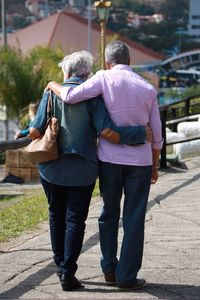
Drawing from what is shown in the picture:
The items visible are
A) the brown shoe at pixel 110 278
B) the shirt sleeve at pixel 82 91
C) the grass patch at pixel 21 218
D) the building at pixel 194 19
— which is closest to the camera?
the shirt sleeve at pixel 82 91

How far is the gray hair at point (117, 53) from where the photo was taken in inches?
210

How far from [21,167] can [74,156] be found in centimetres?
955

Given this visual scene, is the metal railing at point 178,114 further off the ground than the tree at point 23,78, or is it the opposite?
the metal railing at point 178,114

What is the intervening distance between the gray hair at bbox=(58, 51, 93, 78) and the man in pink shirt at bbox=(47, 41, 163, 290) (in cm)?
12

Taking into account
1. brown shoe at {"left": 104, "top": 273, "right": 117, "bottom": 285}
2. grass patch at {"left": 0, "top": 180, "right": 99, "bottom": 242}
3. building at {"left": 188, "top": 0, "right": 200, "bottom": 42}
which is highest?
brown shoe at {"left": 104, "top": 273, "right": 117, "bottom": 285}

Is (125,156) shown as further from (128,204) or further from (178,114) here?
(178,114)

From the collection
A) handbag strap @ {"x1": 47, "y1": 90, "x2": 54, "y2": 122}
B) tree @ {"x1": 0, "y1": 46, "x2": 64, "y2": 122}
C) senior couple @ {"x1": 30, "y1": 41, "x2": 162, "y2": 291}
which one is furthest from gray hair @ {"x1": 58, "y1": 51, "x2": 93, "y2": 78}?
tree @ {"x1": 0, "y1": 46, "x2": 64, "y2": 122}

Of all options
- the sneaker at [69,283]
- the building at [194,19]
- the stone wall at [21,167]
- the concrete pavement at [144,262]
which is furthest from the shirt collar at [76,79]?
the building at [194,19]

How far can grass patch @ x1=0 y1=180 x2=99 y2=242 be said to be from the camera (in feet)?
24.8

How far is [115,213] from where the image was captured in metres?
5.45

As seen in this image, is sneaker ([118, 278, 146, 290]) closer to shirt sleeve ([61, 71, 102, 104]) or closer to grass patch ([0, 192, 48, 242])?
shirt sleeve ([61, 71, 102, 104])

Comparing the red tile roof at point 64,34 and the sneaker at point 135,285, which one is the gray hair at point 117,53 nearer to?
the sneaker at point 135,285

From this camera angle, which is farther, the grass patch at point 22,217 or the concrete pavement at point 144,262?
the grass patch at point 22,217

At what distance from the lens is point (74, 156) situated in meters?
5.29
